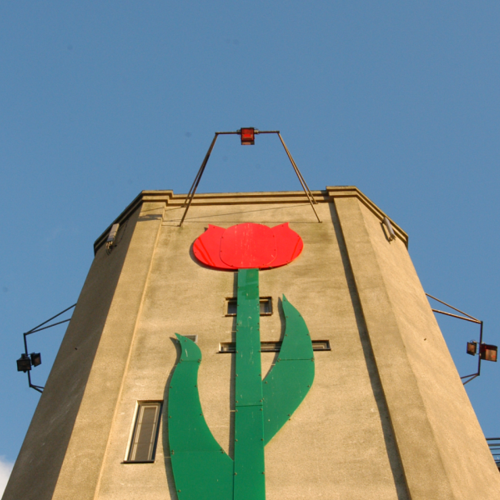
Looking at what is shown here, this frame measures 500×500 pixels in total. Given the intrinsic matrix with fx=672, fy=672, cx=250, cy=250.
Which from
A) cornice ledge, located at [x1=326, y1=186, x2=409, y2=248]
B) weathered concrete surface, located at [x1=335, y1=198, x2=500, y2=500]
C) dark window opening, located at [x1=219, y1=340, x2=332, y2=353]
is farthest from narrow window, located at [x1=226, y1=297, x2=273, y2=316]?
cornice ledge, located at [x1=326, y1=186, x2=409, y2=248]

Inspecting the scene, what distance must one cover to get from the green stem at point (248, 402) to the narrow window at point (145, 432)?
4.90 feet

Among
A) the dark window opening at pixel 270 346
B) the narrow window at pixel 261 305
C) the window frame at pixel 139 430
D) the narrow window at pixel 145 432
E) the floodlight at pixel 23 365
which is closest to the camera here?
the window frame at pixel 139 430

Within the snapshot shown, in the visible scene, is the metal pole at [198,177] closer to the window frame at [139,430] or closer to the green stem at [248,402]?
the green stem at [248,402]

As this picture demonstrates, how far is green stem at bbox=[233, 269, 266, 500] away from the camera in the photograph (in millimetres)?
11039

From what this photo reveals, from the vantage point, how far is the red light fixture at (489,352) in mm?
18109

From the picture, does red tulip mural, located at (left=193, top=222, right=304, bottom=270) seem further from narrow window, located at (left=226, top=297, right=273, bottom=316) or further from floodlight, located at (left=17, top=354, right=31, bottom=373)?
floodlight, located at (left=17, top=354, right=31, bottom=373)

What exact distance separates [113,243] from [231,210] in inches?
138

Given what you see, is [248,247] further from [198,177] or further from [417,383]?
[417,383]

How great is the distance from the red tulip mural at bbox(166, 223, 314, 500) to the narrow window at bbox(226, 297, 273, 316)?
0.21m

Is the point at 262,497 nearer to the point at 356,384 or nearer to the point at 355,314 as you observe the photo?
the point at 356,384

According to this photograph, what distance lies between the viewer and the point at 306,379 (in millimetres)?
12938

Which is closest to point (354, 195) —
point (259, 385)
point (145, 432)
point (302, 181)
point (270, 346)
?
point (302, 181)

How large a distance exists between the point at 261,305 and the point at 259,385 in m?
2.88

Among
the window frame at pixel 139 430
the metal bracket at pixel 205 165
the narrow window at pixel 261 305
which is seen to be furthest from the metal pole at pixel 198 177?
the window frame at pixel 139 430
